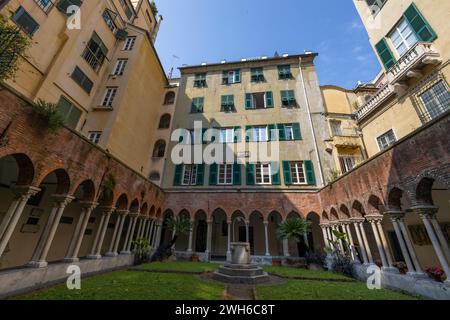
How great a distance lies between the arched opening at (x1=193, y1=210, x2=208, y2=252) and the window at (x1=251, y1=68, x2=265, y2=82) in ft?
50.3

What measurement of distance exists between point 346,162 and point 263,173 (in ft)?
22.5

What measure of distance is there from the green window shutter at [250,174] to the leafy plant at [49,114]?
44.1 feet

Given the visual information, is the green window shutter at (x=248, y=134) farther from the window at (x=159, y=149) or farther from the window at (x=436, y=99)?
the window at (x=436, y=99)

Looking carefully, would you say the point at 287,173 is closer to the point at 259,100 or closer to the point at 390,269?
the point at 259,100

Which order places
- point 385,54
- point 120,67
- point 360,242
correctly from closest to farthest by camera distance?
1. point 360,242
2. point 385,54
3. point 120,67

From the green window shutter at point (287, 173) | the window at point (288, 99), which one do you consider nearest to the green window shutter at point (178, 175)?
the green window shutter at point (287, 173)

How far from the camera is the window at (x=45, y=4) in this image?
41.8 feet

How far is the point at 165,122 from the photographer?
21.8 metres

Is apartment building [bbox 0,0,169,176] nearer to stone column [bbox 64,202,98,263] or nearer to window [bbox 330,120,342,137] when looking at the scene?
stone column [bbox 64,202,98,263]

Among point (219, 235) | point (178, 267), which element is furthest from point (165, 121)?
point (178, 267)

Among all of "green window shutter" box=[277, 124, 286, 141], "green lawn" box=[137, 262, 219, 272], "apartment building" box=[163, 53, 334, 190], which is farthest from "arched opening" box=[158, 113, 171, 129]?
"green lawn" box=[137, 262, 219, 272]

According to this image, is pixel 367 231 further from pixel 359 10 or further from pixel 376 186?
pixel 359 10

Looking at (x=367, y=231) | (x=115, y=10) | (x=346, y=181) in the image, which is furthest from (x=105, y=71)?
(x=367, y=231)

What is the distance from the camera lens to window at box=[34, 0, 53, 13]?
A: 1275 centimetres
